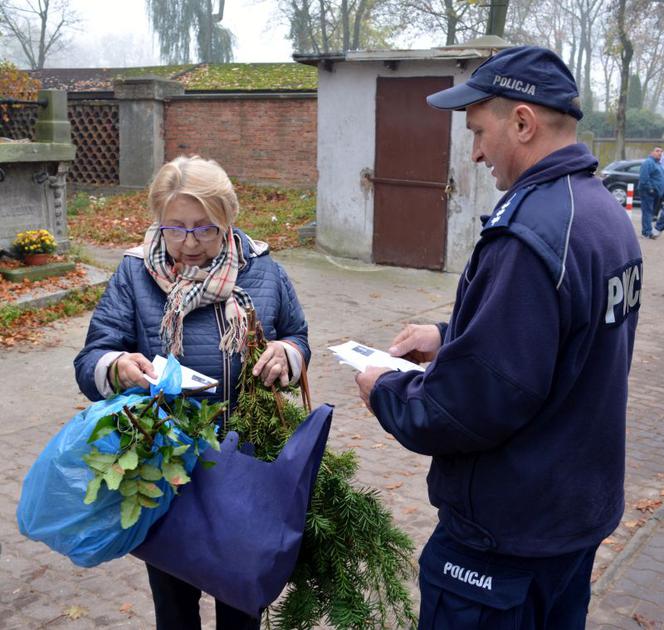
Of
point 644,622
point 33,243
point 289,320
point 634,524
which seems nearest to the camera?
point 289,320

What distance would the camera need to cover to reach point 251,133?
18.6m

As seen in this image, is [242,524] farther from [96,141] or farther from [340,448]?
Answer: [96,141]

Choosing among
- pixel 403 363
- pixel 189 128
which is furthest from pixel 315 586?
pixel 189 128

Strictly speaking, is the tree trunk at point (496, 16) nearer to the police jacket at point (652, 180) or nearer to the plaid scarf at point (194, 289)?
the police jacket at point (652, 180)

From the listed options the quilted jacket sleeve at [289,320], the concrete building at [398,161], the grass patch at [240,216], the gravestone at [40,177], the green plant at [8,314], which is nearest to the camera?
the quilted jacket sleeve at [289,320]

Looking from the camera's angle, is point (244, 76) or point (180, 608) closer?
point (180, 608)

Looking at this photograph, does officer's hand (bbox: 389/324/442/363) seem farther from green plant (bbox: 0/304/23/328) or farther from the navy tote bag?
green plant (bbox: 0/304/23/328)

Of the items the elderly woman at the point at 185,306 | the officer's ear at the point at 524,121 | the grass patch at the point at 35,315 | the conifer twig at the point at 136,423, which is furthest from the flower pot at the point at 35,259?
the officer's ear at the point at 524,121

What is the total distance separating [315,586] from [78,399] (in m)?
4.66

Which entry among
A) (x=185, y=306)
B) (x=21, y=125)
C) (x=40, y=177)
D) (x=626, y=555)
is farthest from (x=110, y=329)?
(x=21, y=125)

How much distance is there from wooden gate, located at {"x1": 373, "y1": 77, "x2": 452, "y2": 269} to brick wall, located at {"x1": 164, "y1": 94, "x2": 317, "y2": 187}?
5.84 meters

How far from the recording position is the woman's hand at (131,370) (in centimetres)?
253

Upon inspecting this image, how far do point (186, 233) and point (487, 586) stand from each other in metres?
1.46

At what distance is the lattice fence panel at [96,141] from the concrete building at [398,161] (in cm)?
812
